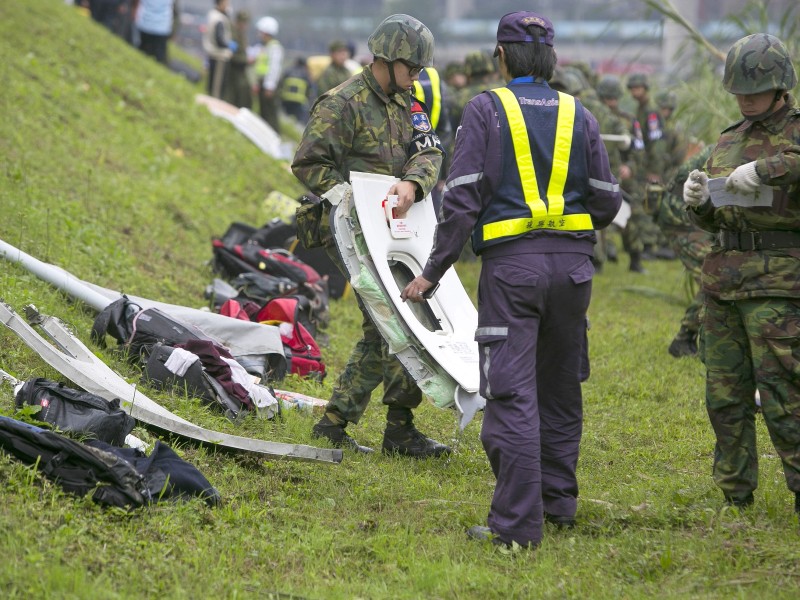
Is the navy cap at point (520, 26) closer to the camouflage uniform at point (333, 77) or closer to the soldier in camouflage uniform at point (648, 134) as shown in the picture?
the soldier in camouflage uniform at point (648, 134)

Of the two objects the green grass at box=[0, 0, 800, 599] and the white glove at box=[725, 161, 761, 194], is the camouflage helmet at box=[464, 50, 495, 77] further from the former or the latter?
the white glove at box=[725, 161, 761, 194]

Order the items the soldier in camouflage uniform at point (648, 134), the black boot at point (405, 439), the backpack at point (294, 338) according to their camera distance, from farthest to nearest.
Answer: the soldier in camouflage uniform at point (648, 134), the backpack at point (294, 338), the black boot at point (405, 439)

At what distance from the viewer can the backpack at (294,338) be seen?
7430 mm

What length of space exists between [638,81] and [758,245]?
9757mm

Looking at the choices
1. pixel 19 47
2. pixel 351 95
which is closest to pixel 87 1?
pixel 19 47

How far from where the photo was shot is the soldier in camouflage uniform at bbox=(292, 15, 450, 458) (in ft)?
18.2

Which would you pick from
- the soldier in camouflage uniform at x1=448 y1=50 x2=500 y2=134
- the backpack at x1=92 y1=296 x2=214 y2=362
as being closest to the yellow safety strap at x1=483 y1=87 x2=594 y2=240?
the backpack at x1=92 y1=296 x2=214 y2=362

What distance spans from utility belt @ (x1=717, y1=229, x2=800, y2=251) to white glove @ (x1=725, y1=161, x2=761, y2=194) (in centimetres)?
21

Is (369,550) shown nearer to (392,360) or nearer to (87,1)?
(392,360)

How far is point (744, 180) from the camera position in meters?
4.59

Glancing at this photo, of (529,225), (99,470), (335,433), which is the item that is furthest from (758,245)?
(99,470)

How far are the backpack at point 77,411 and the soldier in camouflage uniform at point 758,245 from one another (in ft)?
8.91

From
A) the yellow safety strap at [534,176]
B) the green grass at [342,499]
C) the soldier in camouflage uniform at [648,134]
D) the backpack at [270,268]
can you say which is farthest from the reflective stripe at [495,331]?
the soldier in camouflage uniform at [648,134]

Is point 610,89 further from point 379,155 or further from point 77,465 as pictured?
point 77,465
